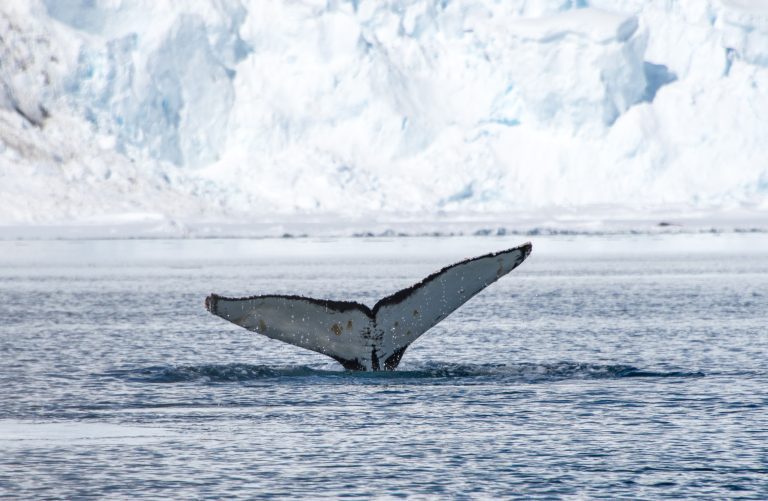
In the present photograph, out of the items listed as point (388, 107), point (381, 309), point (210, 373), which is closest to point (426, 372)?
point (210, 373)

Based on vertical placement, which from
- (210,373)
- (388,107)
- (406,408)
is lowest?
(406,408)

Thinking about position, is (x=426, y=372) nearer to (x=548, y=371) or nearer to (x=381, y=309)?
(x=548, y=371)

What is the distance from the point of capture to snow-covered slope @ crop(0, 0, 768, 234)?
10794 centimetres

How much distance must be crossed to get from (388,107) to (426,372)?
96282mm

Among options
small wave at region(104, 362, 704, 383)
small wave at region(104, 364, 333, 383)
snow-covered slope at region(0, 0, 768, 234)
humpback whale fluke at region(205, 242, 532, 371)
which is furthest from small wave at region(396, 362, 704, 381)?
snow-covered slope at region(0, 0, 768, 234)

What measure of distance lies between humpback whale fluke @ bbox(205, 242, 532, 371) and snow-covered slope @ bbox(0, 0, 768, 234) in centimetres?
9103

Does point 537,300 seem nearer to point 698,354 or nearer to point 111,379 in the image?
point 698,354

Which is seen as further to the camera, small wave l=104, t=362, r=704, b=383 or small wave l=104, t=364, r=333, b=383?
small wave l=104, t=364, r=333, b=383

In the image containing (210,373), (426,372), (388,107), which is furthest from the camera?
(388,107)

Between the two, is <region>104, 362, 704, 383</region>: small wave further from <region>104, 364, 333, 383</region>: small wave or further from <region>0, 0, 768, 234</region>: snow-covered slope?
<region>0, 0, 768, 234</region>: snow-covered slope

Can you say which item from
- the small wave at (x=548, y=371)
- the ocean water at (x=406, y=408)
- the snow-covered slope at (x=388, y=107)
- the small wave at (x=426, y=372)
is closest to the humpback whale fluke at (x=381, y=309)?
the ocean water at (x=406, y=408)

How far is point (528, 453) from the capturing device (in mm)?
11773

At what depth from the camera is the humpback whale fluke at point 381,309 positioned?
14.0 m

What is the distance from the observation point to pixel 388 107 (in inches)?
4441
